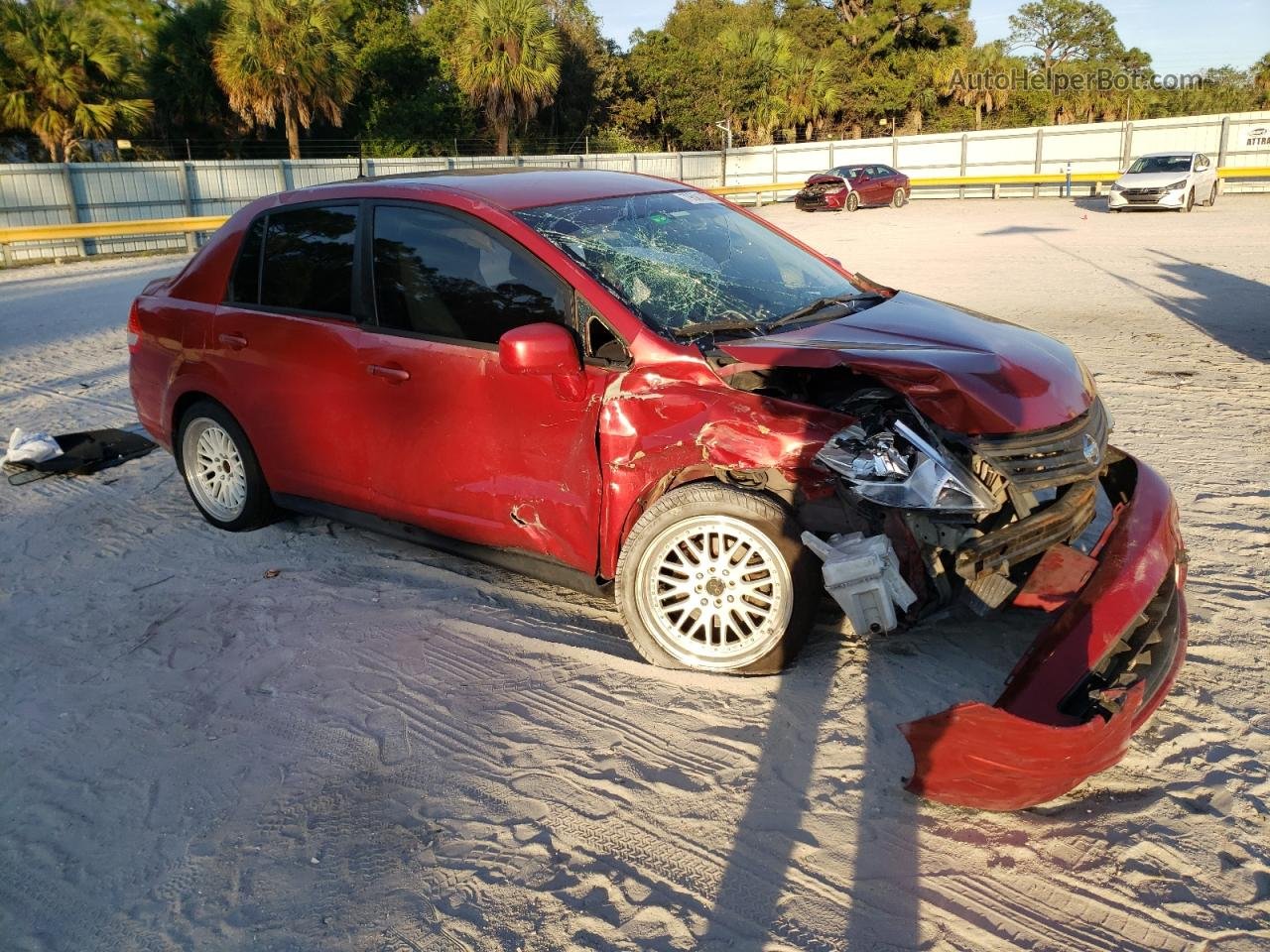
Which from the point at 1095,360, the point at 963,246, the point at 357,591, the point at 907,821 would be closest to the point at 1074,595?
the point at 907,821

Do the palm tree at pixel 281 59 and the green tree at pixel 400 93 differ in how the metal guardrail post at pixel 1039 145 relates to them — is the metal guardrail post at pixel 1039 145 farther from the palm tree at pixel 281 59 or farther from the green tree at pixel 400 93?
the palm tree at pixel 281 59

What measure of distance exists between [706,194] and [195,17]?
32.2 meters

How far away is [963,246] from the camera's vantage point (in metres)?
19.0

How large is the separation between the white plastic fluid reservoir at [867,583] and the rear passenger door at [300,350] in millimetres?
2369

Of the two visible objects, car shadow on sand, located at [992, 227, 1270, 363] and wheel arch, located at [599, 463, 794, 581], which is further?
car shadow on sand, located at [992, 227, 1270, 363]

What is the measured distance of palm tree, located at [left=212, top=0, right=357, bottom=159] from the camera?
2953 centimetres

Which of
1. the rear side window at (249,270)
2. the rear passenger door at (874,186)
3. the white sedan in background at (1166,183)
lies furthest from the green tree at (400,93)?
the rear side window at (249,270)

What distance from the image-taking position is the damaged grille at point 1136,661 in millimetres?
2975

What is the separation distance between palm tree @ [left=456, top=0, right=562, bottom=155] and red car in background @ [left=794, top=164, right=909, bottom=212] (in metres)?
11.3

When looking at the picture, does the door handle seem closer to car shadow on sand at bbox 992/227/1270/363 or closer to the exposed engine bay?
the exposed engine bay

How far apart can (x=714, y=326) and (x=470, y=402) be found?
107 centimetres

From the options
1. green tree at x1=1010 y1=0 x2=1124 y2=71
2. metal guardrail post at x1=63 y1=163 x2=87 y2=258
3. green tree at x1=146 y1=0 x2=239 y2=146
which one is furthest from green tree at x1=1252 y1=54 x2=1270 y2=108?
metal guardrail post at x1=63 y1=163 x2=87 y2=258

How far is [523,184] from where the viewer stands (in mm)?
4609

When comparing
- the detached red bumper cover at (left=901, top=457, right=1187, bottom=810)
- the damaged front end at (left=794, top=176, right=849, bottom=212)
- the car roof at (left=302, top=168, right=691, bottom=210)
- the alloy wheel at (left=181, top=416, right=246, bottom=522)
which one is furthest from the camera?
the damaged front end at (left=794, top=176, right=849, bottom=212)
